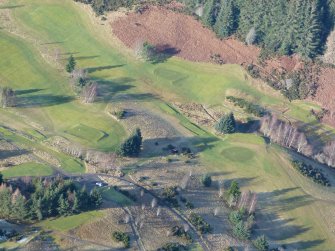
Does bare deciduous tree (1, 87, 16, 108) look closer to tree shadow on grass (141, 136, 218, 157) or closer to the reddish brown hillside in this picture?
tree shadow on grass (141, 136, 218, 157)

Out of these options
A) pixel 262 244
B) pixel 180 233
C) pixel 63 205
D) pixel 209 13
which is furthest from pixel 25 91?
pixel 262 244

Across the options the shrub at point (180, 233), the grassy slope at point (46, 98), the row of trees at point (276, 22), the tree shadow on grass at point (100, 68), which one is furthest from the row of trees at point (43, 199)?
the row of trees at point (276, 22)

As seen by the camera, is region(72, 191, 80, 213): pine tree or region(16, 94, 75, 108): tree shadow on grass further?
region(16, 94, 75, 108): tree shadow on grass

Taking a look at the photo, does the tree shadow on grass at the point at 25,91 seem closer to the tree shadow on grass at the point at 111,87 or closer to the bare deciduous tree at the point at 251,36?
the tree shadow on grass at the point at 111,87

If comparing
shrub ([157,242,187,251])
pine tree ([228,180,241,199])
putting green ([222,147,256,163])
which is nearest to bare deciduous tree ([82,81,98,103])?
putting green ([222,147,256,163])

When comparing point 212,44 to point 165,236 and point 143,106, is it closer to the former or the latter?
point 143,106

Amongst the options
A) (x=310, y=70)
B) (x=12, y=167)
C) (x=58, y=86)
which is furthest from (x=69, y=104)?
(x=310, y=70)

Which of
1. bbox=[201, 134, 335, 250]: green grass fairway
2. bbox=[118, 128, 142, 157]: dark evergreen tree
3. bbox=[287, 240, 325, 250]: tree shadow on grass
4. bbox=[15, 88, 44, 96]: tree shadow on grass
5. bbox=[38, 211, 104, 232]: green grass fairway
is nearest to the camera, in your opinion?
bbox=[38, 211, 104, 232]: green grass fairway
